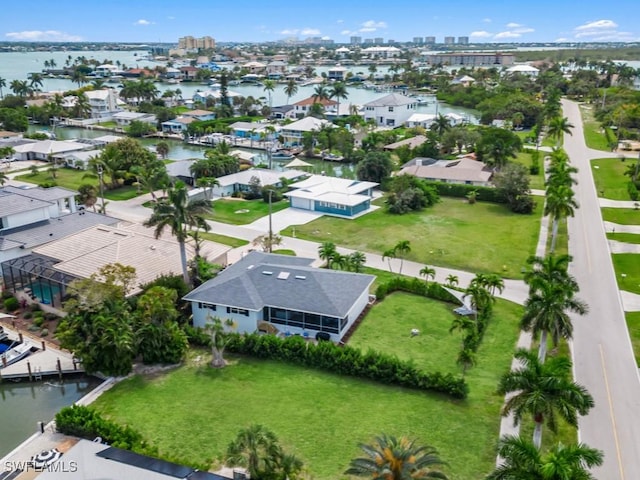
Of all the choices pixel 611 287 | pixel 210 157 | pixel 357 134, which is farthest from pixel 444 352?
pixel 357 134

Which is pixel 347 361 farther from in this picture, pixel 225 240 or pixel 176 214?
pixel 225 240

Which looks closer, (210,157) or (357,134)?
(210,157)

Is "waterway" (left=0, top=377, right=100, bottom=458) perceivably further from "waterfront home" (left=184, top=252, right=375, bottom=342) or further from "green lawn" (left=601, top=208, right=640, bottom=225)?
"green lawn" (left=601, top=208, right=640, bottom=225)

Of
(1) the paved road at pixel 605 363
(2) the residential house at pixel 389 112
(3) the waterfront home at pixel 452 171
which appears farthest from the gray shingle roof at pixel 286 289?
(2) the residential house at pixel 389 112

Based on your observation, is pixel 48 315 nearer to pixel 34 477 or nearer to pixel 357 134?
Answer: pixel 34 477

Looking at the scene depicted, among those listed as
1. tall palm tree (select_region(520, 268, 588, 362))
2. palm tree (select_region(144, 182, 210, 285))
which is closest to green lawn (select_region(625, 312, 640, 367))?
tall palm tree (select_region(520, 268, 588, 362))

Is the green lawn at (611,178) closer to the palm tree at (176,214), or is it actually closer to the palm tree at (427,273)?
the palm tree at (427,273)
